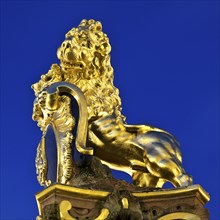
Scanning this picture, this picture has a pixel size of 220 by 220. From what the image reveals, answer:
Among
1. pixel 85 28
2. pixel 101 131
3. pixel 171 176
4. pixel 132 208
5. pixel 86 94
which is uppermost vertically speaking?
pixel 85 28

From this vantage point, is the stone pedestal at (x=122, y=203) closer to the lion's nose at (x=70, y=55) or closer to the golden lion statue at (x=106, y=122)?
the golden lion statue at (x=106, y=122)

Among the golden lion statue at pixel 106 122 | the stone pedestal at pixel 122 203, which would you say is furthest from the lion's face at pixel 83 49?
the stone pedestal at pixel 122 203

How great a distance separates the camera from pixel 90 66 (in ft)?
24.1

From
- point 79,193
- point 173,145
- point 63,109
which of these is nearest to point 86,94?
point 63,109

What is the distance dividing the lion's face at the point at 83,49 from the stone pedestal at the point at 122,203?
5.72ft

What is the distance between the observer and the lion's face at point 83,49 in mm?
7207

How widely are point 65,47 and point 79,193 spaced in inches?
76.3

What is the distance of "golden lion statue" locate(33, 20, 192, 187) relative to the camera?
648 centimetres

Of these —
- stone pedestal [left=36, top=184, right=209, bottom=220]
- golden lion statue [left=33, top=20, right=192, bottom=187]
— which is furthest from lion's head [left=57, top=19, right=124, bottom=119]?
stone pedestal [left=36, top=184, right=209, bottom=220]

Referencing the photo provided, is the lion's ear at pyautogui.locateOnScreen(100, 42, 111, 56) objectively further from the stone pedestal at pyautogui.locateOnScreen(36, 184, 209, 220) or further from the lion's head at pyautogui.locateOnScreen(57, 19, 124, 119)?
the stone pedestal at pyautogui.locateOnScreen(36, 184, 209, 220)

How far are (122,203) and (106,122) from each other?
133cm

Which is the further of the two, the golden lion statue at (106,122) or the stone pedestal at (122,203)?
the golden lion statue at (106,122)

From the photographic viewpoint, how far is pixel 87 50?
23.8 feet

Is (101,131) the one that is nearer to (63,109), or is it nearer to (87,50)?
(63,109)
